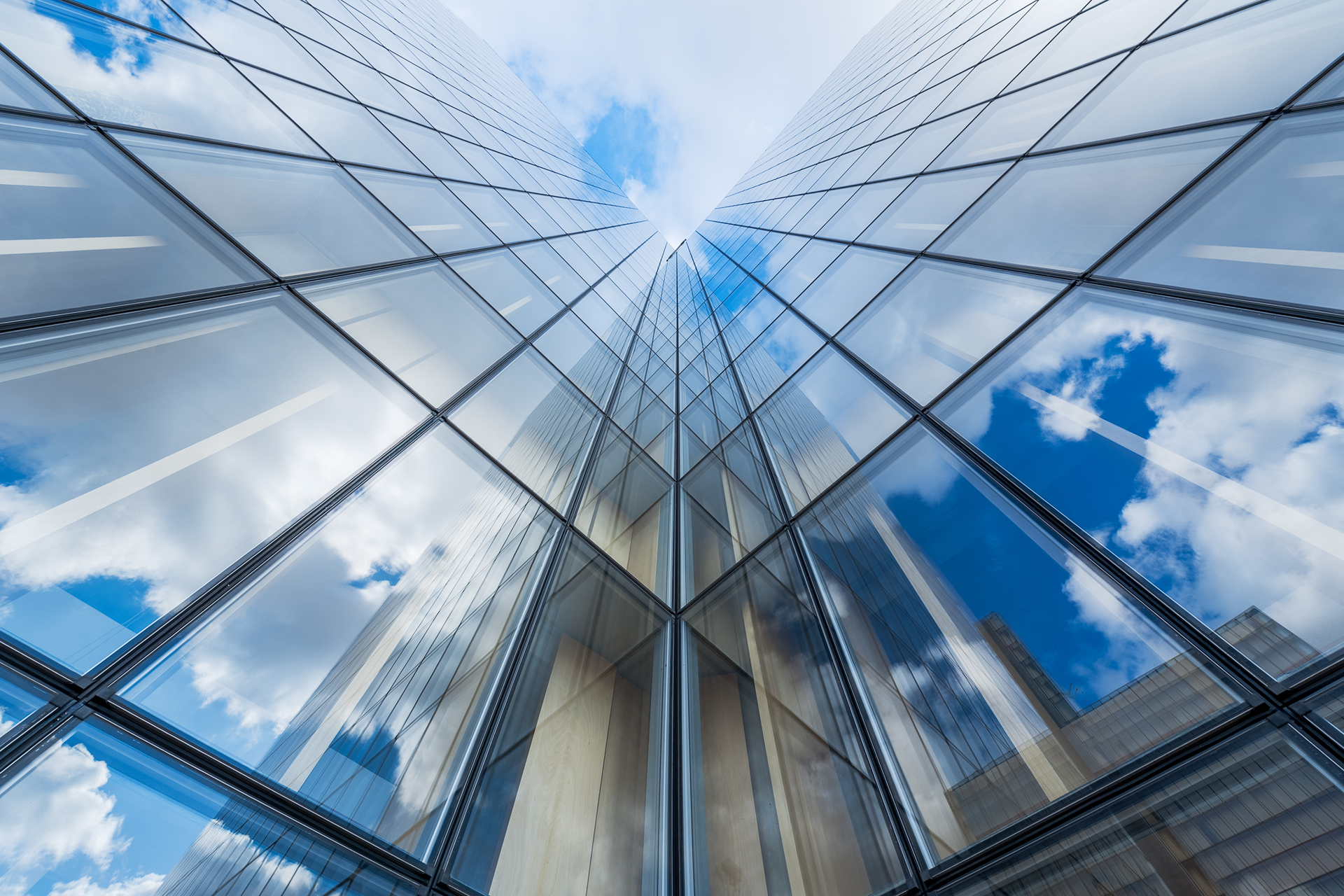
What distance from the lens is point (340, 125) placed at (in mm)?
8703

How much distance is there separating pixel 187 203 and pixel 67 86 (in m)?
1.31

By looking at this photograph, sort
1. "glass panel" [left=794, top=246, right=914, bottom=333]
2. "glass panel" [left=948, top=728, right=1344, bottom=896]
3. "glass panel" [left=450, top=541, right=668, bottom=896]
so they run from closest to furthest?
"glass panel" [left=948, top=728, right=1344, bottom=896] < "glass panel" [left=450, top=541, right=668, bottom=896] < "glass panel" [left=794, top=246, right=914, bottom=333]

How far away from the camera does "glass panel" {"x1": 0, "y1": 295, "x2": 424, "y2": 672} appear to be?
2.97m

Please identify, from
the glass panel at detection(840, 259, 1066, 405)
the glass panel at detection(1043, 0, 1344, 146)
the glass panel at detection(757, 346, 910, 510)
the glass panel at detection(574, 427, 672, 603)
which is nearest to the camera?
the glass panel at detection(1043, 0, 1344, 146)

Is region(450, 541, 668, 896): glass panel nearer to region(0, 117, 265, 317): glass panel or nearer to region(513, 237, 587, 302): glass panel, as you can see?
region(0, 117, 265, 317): glass panel

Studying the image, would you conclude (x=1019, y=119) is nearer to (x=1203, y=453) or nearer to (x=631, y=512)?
(x=1203, y=453)

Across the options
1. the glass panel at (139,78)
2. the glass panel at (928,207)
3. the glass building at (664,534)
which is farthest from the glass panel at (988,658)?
the glass panel at (139,78)

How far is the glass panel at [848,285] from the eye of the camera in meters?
8.90

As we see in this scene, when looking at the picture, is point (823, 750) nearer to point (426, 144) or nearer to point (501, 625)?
point (501, 625)

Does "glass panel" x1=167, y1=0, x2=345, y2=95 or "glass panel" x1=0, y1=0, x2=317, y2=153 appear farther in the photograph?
"glass panel" x1=167, y1=0, x2=345, y2=95

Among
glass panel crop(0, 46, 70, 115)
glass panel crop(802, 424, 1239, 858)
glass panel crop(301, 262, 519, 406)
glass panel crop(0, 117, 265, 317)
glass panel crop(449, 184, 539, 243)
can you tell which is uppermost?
glass panel crop(449, 184, 539, 243)

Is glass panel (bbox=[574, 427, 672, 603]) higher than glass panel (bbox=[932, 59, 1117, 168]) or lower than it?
lower

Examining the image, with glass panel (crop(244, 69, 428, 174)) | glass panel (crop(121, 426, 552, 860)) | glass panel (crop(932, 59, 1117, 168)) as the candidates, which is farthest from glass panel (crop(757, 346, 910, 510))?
glass panel (crop(244, 69, 428, 174))

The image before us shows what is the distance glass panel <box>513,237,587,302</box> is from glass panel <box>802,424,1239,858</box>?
859 centimetres
